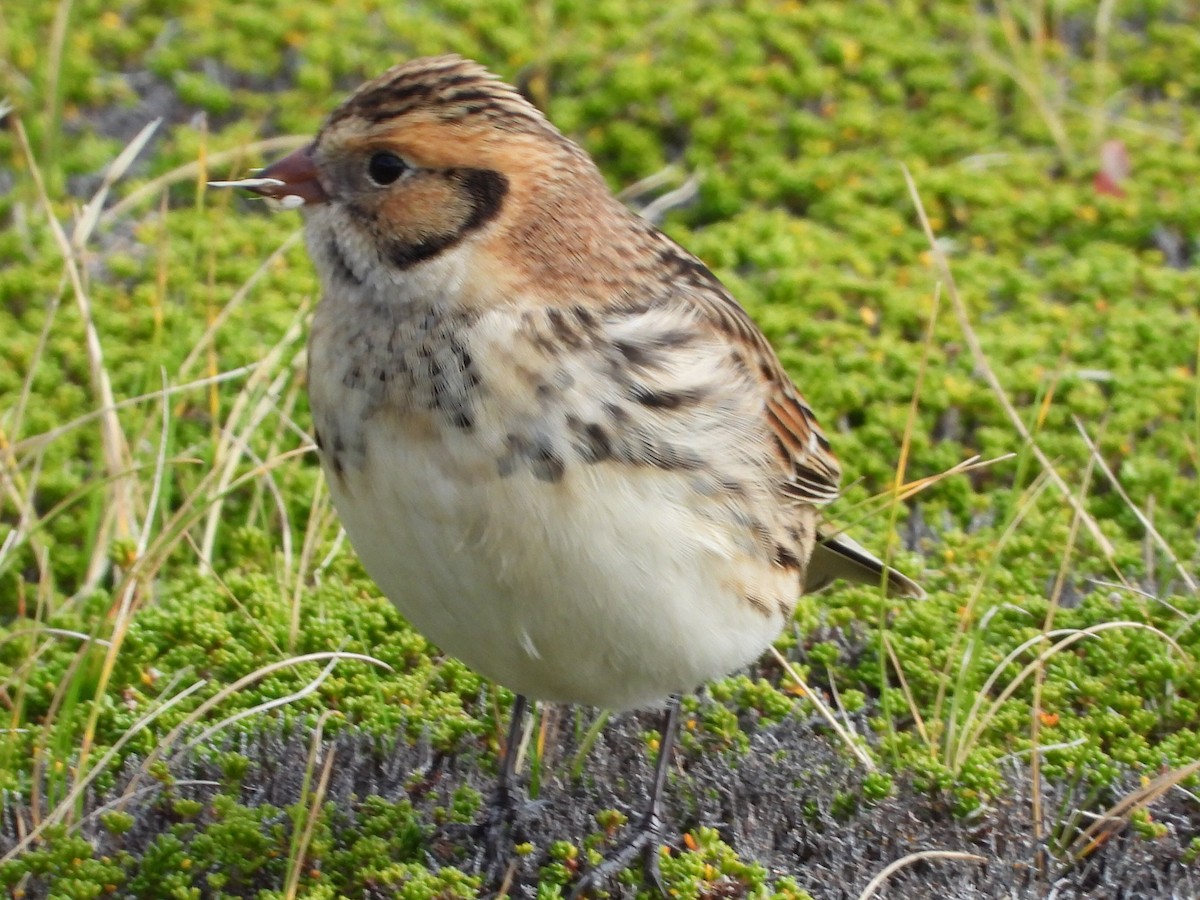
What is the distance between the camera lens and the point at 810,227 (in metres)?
6.02

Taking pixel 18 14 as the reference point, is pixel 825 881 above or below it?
below

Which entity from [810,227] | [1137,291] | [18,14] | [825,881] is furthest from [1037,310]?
[18,14]

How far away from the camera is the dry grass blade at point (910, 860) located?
3432mm

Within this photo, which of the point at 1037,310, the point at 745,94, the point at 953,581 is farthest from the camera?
the point at 745,94

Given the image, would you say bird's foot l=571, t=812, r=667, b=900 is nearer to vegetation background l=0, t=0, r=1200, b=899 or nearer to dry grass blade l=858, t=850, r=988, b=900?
vegetation background l=0, t=0, r=1200, b=899

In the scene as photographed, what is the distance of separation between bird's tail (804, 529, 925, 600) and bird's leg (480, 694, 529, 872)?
78cm

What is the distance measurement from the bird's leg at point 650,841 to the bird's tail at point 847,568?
585 millimetres

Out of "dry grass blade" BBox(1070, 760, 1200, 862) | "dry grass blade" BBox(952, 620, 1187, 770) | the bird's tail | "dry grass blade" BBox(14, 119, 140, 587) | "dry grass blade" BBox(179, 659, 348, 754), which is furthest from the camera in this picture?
"dry grass blade" BBox(14, 119, 140, 587)

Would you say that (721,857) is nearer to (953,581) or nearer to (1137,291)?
(953,581)

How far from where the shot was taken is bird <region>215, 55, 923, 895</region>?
10.0 ft

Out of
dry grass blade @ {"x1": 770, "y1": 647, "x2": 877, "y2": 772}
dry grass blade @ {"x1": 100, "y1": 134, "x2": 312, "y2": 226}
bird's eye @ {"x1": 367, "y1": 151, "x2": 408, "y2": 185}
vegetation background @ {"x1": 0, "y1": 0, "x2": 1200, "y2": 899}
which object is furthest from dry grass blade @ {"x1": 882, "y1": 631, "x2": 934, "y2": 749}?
dry grass blade @ {"x1": 100, "y1": 134, "x2": 312, "y2": 226}

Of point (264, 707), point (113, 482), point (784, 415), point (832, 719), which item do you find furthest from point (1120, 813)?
point (113, 482)

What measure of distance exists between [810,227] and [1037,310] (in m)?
0.86

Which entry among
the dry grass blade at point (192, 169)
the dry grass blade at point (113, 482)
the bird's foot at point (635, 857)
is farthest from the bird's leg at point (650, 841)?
the dry grass blade at point (192, 169)
